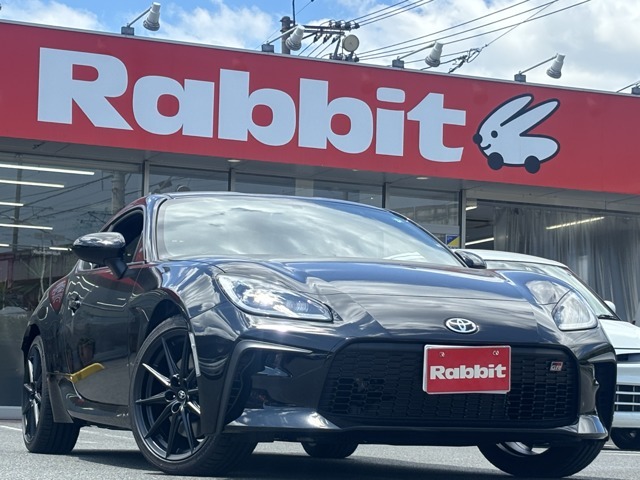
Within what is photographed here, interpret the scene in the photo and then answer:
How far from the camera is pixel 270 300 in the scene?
4879mm

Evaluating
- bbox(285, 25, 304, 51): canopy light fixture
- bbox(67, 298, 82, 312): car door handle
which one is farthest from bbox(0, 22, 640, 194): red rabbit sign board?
bbox(67, 298, 82, 312): car door handle

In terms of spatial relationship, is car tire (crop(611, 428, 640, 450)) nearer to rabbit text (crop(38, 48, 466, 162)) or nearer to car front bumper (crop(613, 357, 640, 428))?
car front bumper (crop(613, 357, 640, 428))

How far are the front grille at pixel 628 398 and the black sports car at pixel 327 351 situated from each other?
4611mm

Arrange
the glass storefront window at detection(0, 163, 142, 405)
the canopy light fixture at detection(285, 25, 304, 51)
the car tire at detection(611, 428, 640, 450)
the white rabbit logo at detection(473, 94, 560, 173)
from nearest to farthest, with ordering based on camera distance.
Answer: the car tire at detection(611, 428, 640, 450) → the glass storefront window at detection(0, 163, 142, 405) → the white rabbit logo at detection(473, 94, 560, 173) → the canopy light fixture at detection(285, 25, 304, 51)

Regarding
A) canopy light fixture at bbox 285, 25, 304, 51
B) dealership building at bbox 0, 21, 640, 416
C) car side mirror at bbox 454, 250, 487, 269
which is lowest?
car side mirror at bbox 454, 250, 487, 269

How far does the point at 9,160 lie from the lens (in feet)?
51.7

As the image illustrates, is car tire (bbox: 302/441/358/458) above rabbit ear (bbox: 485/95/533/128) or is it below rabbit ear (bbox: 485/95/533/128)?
below

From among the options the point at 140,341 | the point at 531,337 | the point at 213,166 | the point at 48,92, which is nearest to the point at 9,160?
the point at 48,92

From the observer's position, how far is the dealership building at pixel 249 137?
15.0m

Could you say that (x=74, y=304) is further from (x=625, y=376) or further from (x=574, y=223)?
(x=574, y=223)

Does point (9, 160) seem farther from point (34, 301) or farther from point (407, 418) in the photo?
point (407, 418)

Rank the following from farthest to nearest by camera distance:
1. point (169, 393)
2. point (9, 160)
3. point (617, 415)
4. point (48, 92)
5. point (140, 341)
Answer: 1. point (9, 160)
2. point (48, 92)
3. point (617, 415)
4. point (140, 341)
5. point (169, 393)

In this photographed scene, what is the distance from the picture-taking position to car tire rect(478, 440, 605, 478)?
5586 millimetres

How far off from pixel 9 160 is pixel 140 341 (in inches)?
424
